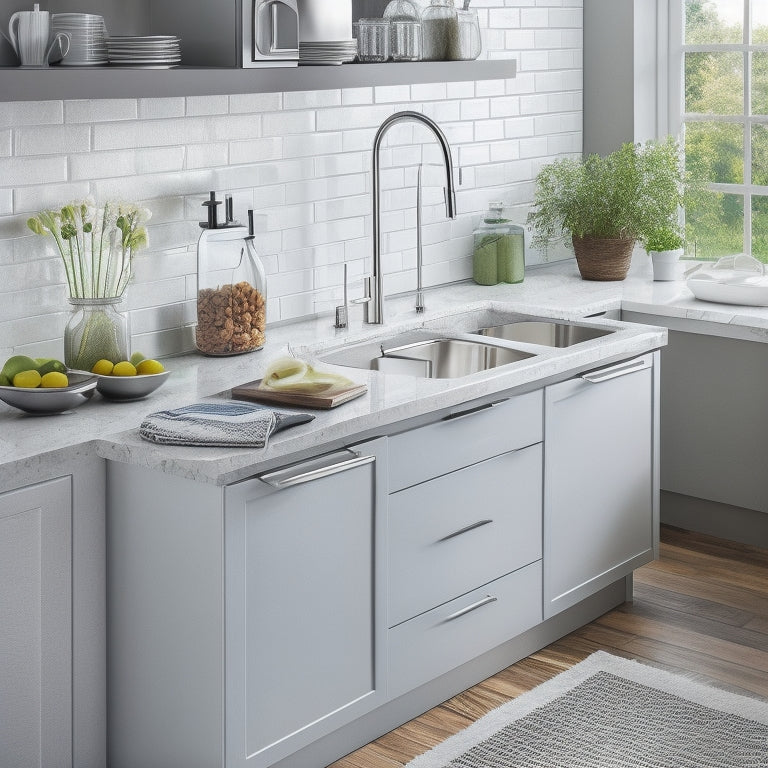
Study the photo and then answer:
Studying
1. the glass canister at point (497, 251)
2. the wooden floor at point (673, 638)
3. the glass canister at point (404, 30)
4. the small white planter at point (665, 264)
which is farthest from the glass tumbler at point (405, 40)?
the wooden floor at point (673, 638)

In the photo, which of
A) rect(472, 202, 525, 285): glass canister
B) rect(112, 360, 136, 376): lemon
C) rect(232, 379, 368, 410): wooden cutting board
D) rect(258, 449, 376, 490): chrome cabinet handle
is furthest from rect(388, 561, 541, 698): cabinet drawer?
rect(472, 202, 525, 285): glass canister

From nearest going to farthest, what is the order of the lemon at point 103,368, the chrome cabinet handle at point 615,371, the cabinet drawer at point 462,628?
the lemon at point 103,368
the cabinet drawer at point 462,628
the chrome cabinet handle at point 615,371

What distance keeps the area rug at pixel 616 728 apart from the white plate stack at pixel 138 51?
176 cm

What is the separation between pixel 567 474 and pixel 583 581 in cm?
35

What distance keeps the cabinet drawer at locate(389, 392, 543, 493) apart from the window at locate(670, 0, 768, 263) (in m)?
1.77

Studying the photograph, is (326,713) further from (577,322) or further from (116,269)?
(577,322)

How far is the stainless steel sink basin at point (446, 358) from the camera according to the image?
3557 millimetres

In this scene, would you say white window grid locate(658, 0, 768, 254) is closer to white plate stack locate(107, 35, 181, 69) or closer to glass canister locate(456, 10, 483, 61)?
glass canister locate(456, 10, 483, 61)

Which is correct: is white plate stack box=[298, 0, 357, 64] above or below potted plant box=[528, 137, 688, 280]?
above

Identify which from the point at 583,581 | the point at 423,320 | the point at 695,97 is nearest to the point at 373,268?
the point at 423,320

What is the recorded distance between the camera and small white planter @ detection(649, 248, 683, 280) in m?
4.48

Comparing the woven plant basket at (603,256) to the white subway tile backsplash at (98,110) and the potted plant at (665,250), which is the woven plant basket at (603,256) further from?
the white subway tile backsplash at (98,110)

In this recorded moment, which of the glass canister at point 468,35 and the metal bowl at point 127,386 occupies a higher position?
the glass canister at point 468,35

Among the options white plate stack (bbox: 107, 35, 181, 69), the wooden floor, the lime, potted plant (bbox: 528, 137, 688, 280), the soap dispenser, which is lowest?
the wooden floor
